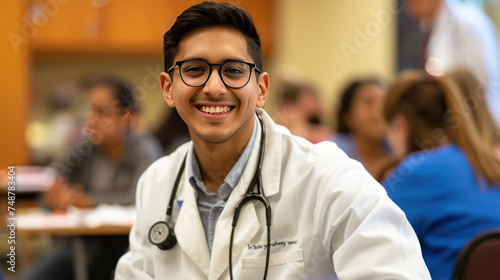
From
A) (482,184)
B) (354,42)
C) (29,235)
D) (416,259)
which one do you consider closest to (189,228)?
(416,259)

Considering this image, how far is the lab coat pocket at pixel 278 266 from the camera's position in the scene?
1240 mm

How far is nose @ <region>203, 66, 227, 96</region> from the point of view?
3.98 ft

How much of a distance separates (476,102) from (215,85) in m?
1.17

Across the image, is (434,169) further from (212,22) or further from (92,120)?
(92,120)

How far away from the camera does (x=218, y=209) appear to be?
137cm

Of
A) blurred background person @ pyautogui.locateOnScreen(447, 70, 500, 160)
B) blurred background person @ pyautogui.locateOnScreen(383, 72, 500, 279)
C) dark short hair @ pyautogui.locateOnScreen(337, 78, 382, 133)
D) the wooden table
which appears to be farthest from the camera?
dark short hair @ pyautogui.locateOnScreen(337, 78, 382, 133)

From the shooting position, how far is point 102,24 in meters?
5.99

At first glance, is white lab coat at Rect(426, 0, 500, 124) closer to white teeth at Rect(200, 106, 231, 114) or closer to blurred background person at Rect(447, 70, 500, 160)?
blurred background person at Rect(447, 70, 500, 160)

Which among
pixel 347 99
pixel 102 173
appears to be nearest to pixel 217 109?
pixel 102 173

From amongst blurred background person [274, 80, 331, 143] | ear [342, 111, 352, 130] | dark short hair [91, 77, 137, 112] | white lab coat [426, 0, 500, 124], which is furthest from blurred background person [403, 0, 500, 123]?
dark short hair [91, 77, 137, 112]

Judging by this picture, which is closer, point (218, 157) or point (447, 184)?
point (218, 157)

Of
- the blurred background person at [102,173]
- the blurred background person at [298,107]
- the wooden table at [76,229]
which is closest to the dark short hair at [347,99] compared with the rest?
the blurred background person at [298,107]

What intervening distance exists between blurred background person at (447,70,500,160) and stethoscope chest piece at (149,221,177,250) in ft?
3.72

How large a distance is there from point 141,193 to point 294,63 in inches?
177
